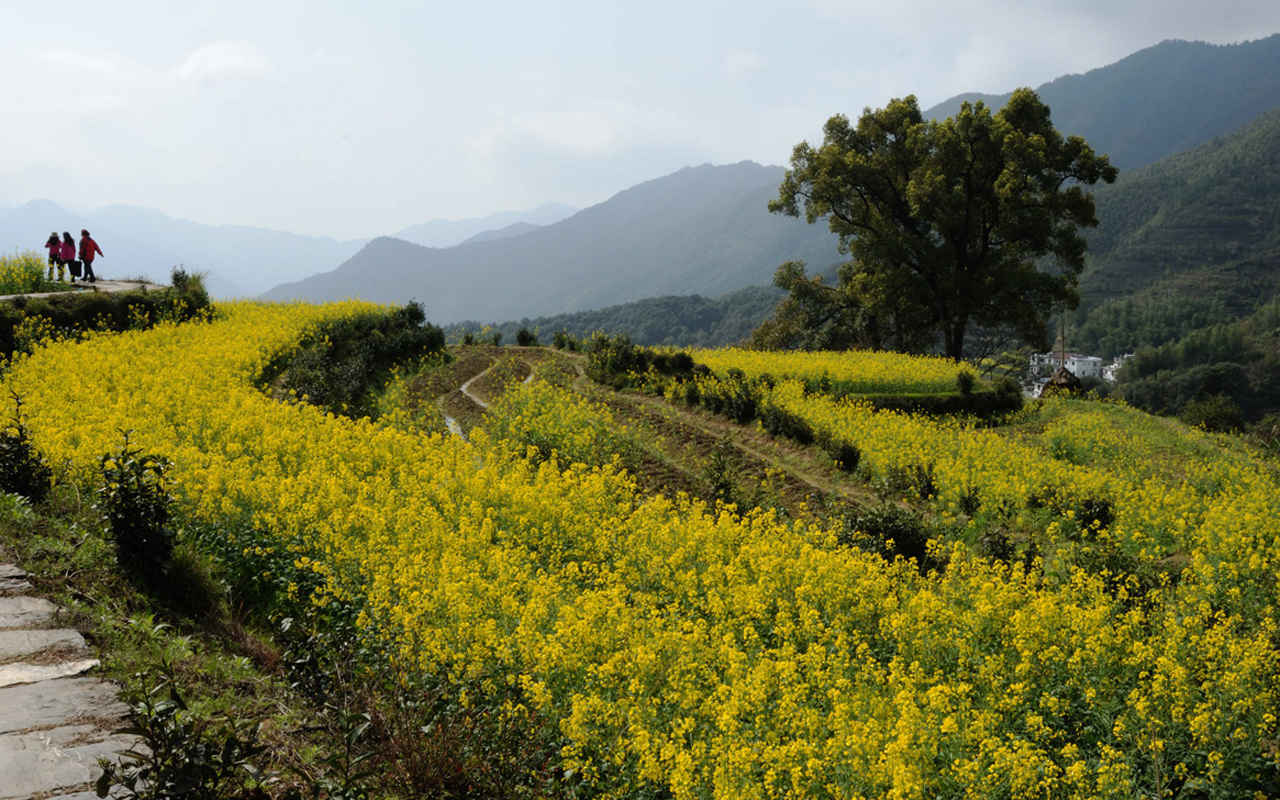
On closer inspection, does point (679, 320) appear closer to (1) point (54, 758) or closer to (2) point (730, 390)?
(2) point (730, 390)

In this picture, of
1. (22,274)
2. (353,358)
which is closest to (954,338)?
(353,358)

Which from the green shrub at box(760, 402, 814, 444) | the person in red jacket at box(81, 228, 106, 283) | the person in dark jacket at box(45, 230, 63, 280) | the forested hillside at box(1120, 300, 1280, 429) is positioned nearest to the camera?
the green shrub at box(760, 402, 814, 444)

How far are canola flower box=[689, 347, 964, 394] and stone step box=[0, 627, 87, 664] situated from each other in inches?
729

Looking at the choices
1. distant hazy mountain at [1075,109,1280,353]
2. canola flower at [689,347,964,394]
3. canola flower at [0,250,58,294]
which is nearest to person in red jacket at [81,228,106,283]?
canola flower at [0,250,58,294]

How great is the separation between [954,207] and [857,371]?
1222cm

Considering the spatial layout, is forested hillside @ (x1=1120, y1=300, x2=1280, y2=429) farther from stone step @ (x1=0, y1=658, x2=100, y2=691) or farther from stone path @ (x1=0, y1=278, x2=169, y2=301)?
stone step @ (x1=0, y1=658, x2=100, y2=691)

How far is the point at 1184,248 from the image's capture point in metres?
148

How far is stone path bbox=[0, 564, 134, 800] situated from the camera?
383cm

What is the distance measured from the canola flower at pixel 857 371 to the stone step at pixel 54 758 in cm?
1936

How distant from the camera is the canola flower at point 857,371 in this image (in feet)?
79.3

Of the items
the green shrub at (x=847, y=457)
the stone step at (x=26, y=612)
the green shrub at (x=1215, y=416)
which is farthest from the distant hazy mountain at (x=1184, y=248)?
the stone step at (x=26, y=612)

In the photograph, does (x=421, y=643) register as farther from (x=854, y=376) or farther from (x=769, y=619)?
(x=854, y=376)

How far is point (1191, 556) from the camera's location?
10.4m

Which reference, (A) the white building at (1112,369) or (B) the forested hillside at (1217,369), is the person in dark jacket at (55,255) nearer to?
(B) the forested hillside at (1217,369)
